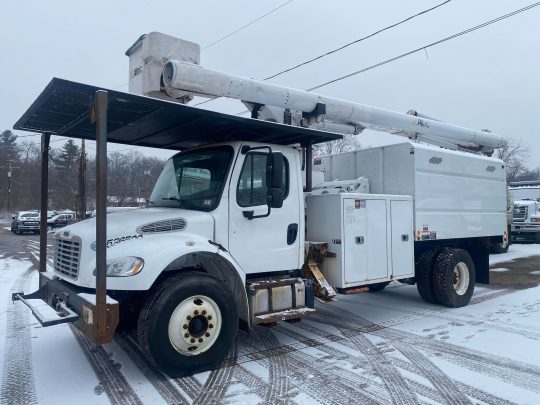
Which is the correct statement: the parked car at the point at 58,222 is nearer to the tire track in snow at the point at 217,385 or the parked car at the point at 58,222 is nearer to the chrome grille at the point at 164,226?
the chrome grille at the point at 164,226

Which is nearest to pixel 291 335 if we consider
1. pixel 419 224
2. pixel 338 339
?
pixel 338 339

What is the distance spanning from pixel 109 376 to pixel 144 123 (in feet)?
9.74

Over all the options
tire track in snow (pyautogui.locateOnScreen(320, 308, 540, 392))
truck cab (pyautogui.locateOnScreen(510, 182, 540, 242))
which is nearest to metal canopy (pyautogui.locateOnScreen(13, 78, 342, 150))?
tire track in snow (pyautogui.locateOnScreen(320, 308, 540, 392))

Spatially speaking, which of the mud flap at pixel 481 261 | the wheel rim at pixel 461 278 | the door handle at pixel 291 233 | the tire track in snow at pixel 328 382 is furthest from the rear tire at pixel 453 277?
the tire track in snow at pixel 328 382

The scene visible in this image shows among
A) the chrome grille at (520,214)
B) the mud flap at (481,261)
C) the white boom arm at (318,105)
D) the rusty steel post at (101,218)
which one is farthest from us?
the chrome grille at (520,214)

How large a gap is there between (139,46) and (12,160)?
3011 inches

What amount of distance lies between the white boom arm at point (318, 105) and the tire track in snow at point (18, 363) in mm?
3723

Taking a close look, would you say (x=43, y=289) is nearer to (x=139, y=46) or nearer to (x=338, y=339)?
(x=139, y=46)

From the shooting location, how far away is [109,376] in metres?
4.79

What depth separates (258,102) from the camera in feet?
21.5

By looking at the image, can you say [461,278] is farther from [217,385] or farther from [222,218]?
[217,385]

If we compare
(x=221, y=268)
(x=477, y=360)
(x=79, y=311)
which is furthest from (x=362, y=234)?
(x=79, y=311)

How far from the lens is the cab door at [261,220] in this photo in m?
5.35

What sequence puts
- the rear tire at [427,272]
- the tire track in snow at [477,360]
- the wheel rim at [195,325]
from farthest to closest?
the rear tire at [427,272], the tire track in snow at [477,360], the wheel rim at [195,325]
